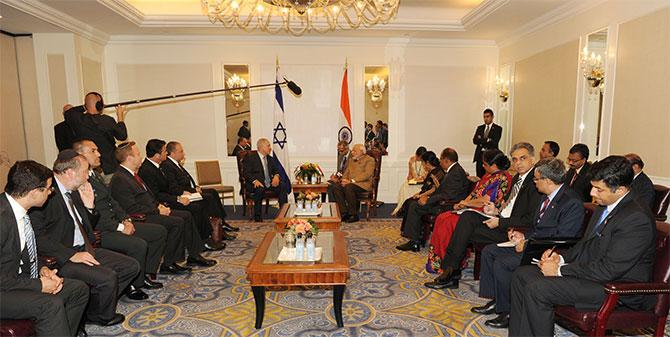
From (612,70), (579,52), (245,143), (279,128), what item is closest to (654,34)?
(612,70)

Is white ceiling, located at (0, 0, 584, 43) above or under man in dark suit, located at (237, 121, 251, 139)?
above

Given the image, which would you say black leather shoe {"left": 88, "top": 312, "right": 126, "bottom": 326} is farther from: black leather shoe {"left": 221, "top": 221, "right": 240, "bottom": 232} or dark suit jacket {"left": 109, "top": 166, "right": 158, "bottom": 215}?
black leather shoe {"left": 221, "top": 221, "right": 240, "bottom": 232}

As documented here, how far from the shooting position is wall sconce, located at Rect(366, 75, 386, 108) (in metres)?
8.25

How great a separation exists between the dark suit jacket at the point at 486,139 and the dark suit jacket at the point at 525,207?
4.08 m

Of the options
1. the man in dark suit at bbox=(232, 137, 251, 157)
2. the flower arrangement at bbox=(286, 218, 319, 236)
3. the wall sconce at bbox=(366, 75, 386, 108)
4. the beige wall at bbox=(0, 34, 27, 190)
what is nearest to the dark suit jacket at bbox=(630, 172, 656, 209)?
the flower arrangement at bbox=(286, 218, 319, 236)

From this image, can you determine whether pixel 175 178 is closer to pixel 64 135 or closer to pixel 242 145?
pixel 64 135

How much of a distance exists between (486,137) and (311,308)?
563cm

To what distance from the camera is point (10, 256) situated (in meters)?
2.35

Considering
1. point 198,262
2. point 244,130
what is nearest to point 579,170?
point 198,262

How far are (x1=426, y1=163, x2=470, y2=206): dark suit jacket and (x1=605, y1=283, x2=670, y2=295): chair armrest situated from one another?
8.77 ft

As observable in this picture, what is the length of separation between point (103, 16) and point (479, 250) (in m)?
6.51

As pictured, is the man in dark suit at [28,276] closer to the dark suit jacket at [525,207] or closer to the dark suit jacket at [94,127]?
the dark suit jacket at [94,127]

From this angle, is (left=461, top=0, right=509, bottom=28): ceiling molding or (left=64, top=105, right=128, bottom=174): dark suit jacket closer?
(left=64, top=105, right=128, bottom=174): dark suit jacket

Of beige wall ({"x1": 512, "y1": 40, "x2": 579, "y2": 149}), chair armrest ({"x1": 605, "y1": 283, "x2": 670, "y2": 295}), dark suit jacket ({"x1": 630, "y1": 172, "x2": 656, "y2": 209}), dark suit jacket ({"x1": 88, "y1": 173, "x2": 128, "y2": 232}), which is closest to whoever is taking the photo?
chair armrest ({"x1": 605, "y1": 283, "x2": 670, "y2": 295})
